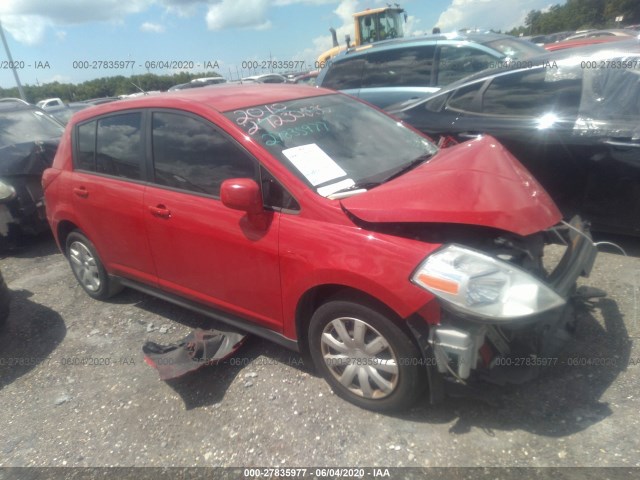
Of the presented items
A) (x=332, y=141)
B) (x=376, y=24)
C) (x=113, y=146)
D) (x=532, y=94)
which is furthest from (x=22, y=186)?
(x=376, y=24)

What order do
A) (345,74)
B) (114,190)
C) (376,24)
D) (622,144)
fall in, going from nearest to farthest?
(114,190) → (622,144) → (345,74) → (376,24)

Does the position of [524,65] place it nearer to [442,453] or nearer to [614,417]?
[614,417]

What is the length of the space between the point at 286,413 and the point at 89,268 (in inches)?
94.4

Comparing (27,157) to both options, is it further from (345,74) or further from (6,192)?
(345,74)

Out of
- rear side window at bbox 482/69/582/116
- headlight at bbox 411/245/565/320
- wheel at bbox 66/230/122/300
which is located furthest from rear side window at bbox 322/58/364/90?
headlight at bbox 411/245/565/320

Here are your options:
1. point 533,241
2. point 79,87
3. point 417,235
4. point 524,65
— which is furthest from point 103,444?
point 79,87

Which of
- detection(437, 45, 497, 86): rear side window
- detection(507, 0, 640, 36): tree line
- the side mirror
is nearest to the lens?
the side mirror

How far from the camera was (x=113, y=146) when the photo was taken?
11.2 feet

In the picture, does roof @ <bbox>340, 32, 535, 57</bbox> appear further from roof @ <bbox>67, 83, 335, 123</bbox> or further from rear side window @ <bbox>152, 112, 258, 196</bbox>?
rear side window @ <bbox>152, 112, 258, 196</bbox>

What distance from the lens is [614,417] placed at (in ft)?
7.44

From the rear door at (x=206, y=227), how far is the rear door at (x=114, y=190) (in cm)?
15

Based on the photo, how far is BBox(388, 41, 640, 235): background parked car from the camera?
3.51 meters

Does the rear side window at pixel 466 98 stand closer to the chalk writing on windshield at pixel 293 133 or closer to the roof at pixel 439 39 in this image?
the roof at pixel 439 39

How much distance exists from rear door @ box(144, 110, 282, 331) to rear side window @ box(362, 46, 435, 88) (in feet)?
12.9
